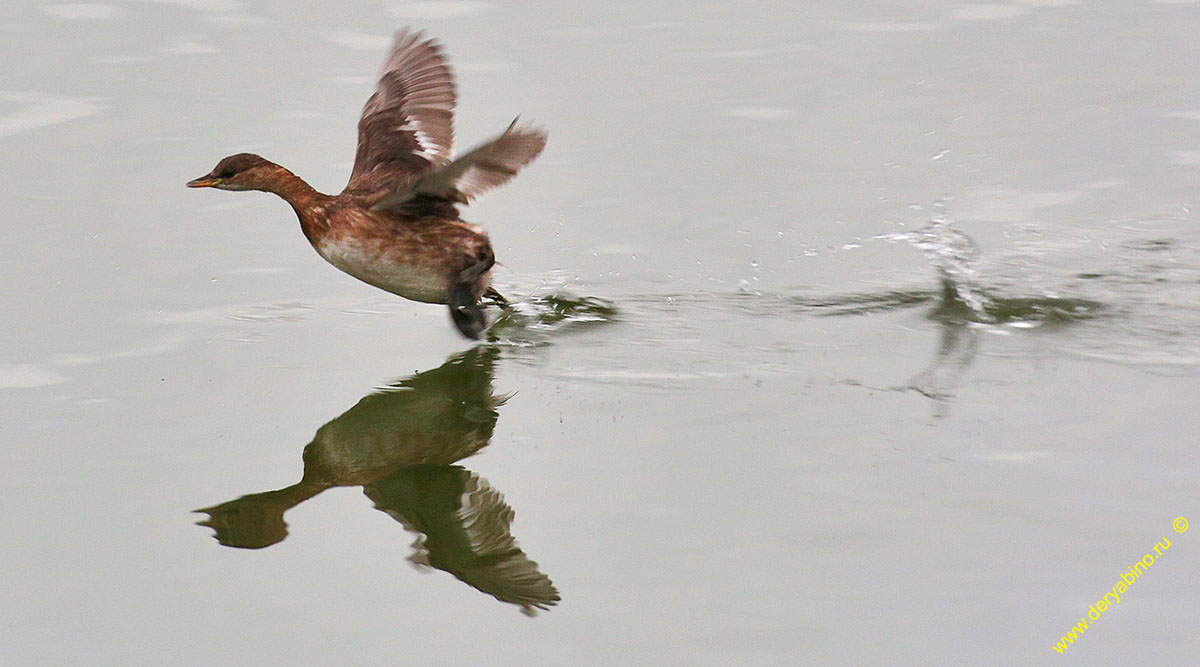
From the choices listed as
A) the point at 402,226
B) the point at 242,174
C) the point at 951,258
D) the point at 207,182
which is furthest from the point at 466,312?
the point at 951,258

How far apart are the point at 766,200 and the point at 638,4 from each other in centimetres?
328

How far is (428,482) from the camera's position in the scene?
18.2 feet

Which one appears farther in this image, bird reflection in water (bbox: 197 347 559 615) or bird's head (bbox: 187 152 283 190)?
bird's head (bbox: 187 152 283 190)

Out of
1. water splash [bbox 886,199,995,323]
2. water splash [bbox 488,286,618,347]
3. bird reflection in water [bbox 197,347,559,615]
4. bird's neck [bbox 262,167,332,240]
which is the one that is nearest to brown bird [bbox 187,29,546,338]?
bird's neck [bbox 262,167,332,240]

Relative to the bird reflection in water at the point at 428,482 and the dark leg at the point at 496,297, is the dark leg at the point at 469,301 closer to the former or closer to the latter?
the bird reflection in water at the point at 428,482

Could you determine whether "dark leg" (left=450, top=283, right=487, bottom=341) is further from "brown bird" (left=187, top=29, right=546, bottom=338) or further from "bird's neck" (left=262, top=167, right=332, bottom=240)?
"bird's neck" (left=262, top=167, right=332, bottom=240)

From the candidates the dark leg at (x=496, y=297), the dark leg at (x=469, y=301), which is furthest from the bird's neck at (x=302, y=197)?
the dark leg at (x=496, y=297)

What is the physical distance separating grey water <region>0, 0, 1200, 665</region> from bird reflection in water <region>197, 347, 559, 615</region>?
0.02 m

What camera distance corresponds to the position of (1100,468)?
5.31m

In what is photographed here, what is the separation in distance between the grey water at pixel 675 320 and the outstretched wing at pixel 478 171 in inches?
27.2

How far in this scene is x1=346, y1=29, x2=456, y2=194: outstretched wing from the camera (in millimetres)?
7152

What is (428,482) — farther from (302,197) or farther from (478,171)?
(302,197)

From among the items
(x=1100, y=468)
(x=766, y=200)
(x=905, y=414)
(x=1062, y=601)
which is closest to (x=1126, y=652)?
(x=1062, y=601)

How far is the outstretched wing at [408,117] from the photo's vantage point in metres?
7.15
